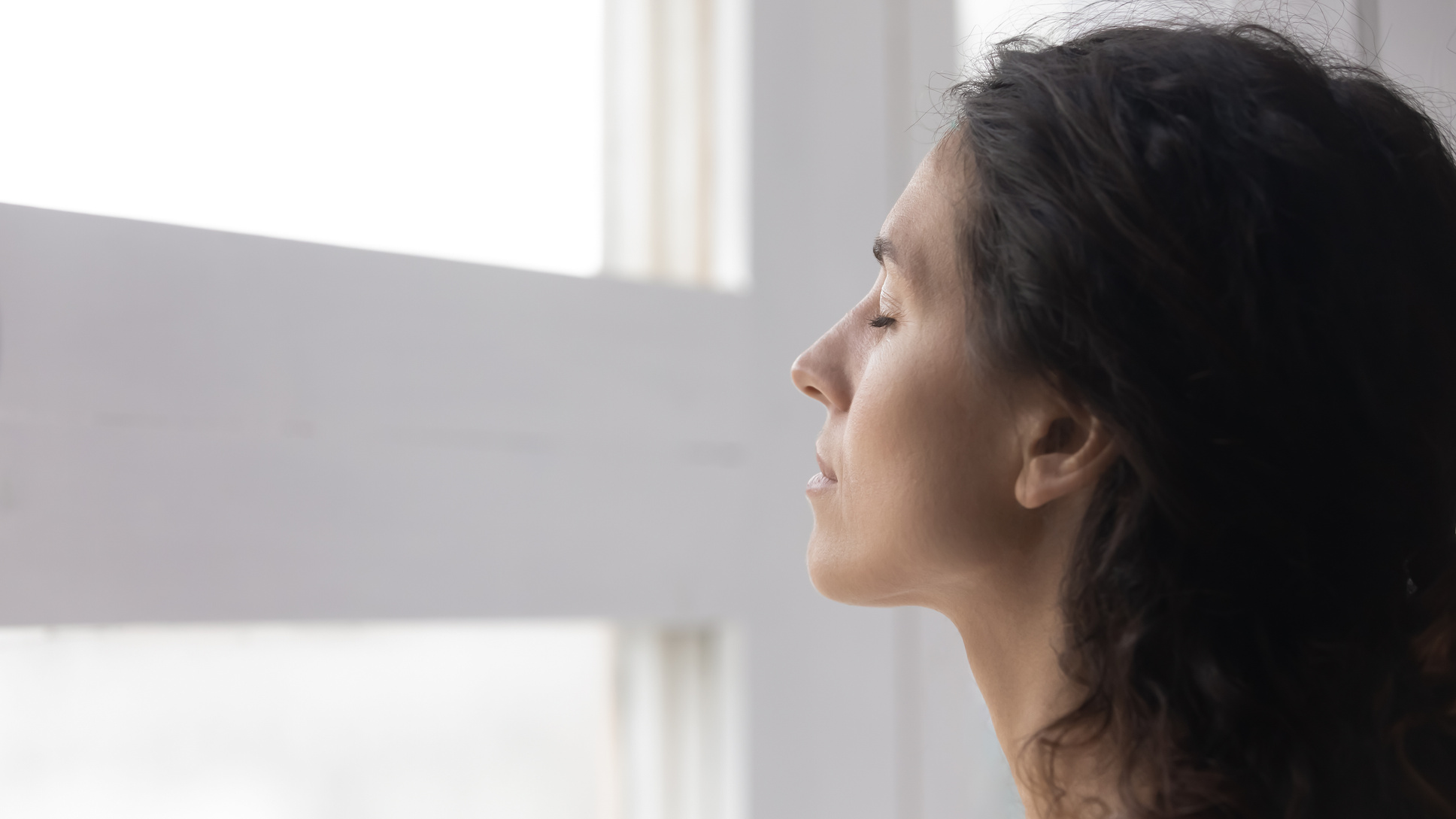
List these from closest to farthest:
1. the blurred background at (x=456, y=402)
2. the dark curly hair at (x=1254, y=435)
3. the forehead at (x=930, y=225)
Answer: the dark curly hair at (x=1254, y=435) → the forehead at (x=930, y=225) → the blurred background at (x=456, y=402)

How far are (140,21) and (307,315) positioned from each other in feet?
0.86

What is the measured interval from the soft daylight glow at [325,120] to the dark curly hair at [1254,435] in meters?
0.54

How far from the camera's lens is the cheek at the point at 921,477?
0.64 metres

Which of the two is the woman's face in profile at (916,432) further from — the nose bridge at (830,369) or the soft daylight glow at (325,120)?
the soft daylight glow at (325,120)

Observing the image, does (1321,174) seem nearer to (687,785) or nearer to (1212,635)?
(1212,635)

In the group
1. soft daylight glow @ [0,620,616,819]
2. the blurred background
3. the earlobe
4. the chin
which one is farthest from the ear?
soft daylight glow @ [0,620,616,819]

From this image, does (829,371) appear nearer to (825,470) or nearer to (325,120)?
(825,470)

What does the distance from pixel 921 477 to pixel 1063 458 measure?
3.1 inches

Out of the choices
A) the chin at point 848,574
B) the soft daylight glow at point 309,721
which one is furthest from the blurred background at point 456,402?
the chin at point 848,574

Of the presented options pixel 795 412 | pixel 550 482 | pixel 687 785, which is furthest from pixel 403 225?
pixel 687 785

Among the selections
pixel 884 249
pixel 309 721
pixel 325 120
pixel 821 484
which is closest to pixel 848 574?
pixel 821 484

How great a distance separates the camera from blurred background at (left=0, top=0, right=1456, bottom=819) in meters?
0.80

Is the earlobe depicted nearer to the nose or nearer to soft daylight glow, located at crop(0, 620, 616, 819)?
the nose

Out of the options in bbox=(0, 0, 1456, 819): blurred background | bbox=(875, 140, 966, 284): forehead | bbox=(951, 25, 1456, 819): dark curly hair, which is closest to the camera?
bbox=(951, 25, 1456, 819): dark curly hair
